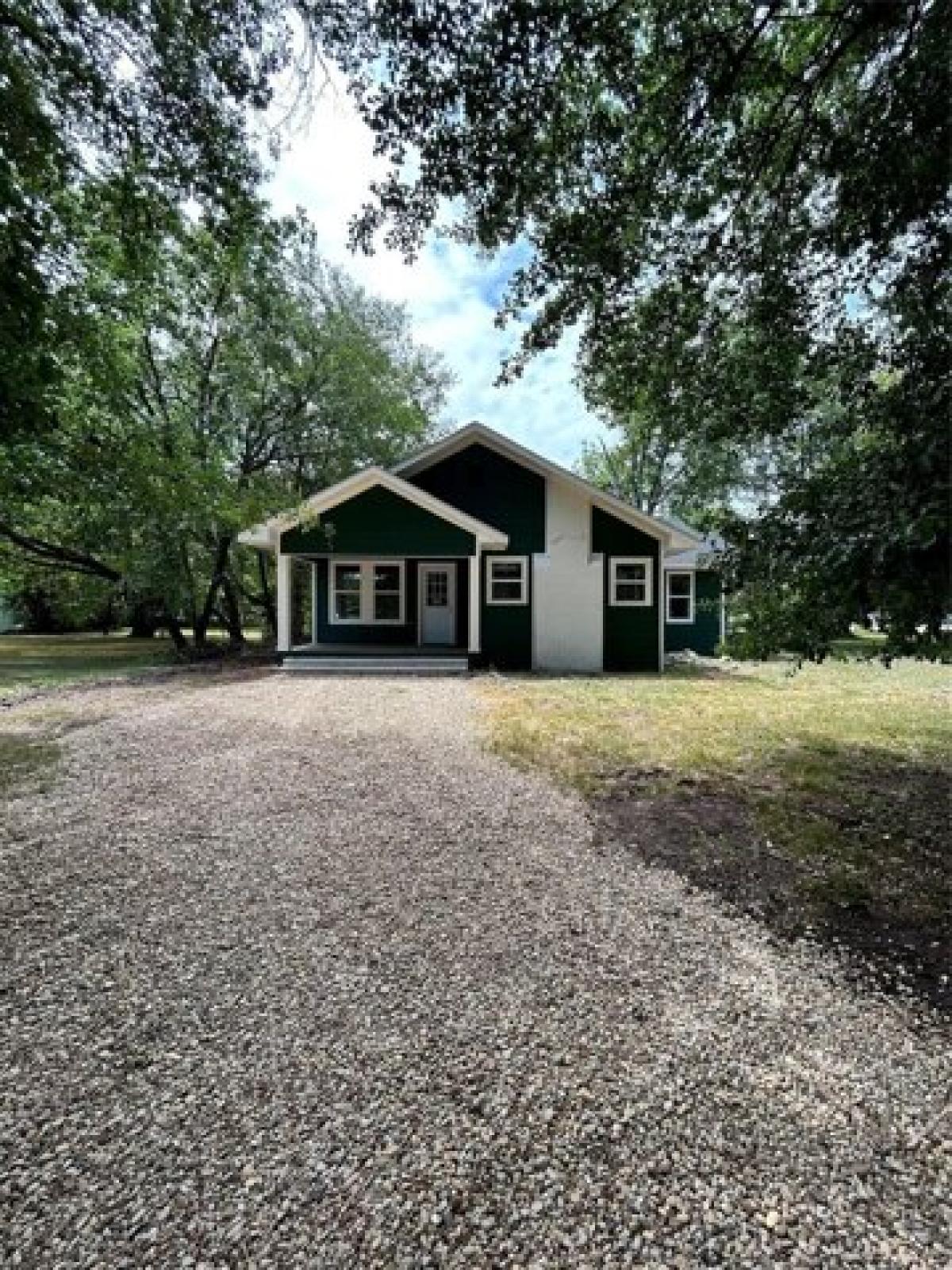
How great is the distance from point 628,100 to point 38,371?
192 inches

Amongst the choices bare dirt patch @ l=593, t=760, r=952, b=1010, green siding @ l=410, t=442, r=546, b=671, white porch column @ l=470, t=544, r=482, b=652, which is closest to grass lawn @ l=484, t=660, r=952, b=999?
bare dirt patch @ l=593, t=760, r=952, b=1010

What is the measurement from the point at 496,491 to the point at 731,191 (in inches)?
364

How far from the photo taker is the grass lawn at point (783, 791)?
3.35 meters

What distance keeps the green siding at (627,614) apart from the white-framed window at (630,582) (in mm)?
79

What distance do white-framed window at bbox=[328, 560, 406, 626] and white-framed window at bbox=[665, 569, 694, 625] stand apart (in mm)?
8771

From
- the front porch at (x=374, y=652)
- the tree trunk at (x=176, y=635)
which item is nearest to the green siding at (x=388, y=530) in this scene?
the front porch at (x=374, y=652)

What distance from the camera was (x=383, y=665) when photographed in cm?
1323

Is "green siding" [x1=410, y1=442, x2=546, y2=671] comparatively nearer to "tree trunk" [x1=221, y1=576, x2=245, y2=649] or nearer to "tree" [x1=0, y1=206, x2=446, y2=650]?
"tree" [x1=0, y1=206, x2=446, y2=650]

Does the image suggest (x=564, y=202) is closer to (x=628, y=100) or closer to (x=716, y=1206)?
(x=628, y=100)

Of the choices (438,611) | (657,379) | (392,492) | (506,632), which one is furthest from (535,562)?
(657,379)

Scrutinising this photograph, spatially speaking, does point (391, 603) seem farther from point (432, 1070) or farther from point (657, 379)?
point (432, 1070)

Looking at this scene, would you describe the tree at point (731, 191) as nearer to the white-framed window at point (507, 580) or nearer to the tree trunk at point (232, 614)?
the white-framed window at point (507, 580)

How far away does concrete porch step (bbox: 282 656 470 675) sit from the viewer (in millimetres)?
13039

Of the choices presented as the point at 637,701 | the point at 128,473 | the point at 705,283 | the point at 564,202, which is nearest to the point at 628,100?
the point at 564,202
